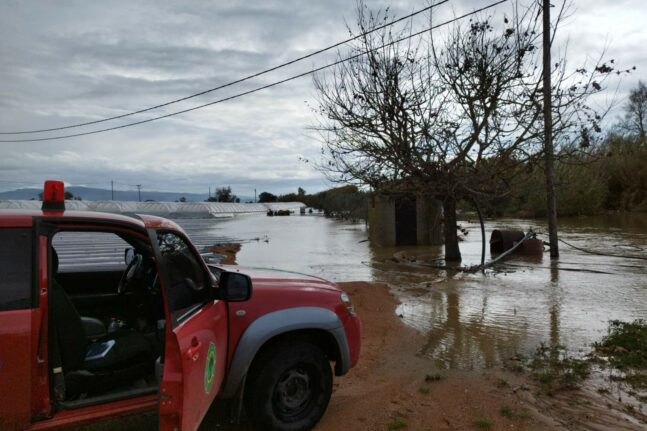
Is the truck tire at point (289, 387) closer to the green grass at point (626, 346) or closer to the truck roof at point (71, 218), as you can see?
the truck roof at point (71, 218)

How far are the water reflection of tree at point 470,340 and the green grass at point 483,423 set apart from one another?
155cm

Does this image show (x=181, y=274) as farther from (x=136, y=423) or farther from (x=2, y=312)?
(x=136, y=423)

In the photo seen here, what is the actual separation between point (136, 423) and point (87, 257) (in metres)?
11.3

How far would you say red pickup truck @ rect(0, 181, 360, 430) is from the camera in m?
2.55

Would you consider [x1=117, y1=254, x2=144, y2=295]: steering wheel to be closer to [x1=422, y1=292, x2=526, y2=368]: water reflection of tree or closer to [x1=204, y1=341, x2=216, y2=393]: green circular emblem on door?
[x1=204, y1=341, x2=216, y2=393]: green circular emblem on door

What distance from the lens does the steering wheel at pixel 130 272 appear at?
4.01 metres

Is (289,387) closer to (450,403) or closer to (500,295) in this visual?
(450,403)

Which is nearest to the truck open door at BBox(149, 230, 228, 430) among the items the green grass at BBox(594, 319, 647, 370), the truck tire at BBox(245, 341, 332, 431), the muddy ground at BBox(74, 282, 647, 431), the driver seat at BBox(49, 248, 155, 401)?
the truck tire at BBox(245, 341, 332, 431)

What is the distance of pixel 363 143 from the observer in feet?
46.1

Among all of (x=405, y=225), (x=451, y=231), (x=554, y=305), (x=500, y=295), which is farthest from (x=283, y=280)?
(x=405, y=225)

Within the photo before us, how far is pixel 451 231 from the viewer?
48.6ft

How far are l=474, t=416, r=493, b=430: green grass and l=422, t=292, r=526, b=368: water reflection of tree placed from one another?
1.55 m

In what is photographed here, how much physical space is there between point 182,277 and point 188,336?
2.14 feet

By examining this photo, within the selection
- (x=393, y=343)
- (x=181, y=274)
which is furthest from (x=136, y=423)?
(x=393, y=343)
